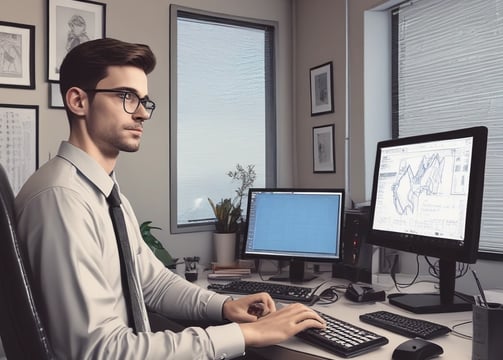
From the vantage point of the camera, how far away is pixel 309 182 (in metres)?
2.98

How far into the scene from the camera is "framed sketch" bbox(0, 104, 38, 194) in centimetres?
222

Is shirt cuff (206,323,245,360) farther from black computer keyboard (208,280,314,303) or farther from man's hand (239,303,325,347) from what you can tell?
black computer keyboard (208,280,314,303)

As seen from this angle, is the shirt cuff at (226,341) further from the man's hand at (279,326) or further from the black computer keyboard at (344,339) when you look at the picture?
the black computer keyboard at (344,339)

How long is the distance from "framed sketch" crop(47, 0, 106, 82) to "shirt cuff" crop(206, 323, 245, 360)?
5.69ft

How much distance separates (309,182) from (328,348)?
178 centimetres

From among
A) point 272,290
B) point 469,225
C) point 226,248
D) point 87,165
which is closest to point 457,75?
point 469,225

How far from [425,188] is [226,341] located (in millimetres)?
955

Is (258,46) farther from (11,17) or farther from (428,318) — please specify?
(428,318)

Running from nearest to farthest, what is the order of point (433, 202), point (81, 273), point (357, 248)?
point (81, 273), point (433, 202), point (357, 248)

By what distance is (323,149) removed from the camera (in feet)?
9.30

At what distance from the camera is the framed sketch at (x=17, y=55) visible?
2.22 metres

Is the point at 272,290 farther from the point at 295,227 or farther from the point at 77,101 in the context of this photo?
the point at 77,101

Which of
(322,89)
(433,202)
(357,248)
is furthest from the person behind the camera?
(322,89)

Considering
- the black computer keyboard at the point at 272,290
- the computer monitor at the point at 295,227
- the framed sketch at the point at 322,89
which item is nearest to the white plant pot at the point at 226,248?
the computer monitor at the point at 295,227
